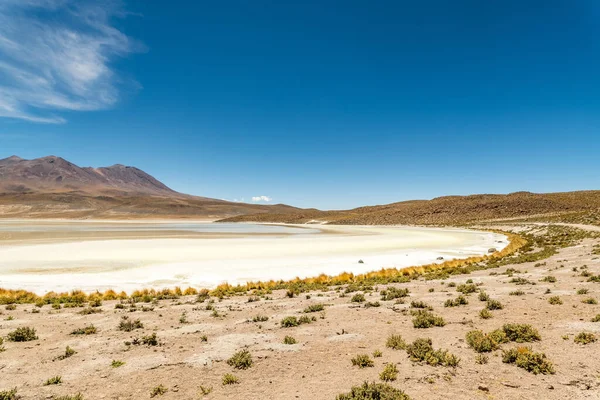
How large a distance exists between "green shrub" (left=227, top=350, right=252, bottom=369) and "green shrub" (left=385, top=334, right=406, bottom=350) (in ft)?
11.8

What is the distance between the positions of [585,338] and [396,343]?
4.55 m

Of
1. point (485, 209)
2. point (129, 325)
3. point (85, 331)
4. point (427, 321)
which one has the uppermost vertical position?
point (485, 209)

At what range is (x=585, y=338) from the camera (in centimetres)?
796

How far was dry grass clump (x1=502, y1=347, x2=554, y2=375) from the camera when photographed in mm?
6613

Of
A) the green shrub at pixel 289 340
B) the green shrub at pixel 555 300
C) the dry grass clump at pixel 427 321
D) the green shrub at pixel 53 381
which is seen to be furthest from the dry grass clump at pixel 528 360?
the green shrub at pixel 53 381

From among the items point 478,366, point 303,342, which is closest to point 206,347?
point 303,342

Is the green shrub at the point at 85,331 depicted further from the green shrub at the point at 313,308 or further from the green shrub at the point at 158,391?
the green shrub at the point at 313,308

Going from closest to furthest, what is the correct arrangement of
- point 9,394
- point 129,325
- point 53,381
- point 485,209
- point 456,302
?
1. point 9,394
2. point 53,381
3. point 129,325
4. point 456,302
5. point 485,209

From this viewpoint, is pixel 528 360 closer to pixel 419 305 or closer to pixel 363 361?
pixel 363 361

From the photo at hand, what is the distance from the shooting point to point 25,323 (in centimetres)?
1180

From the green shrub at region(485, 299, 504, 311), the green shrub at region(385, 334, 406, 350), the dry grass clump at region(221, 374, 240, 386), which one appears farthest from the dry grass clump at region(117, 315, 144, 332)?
the green shrub at region(485, 299, 504, 311)

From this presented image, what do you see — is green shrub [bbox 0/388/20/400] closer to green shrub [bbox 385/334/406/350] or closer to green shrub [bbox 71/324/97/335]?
green shrub [bbox 71/324/97/335]

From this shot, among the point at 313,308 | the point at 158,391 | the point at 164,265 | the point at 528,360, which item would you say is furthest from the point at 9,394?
the point at 164,265

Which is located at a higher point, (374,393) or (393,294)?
(374,393)
